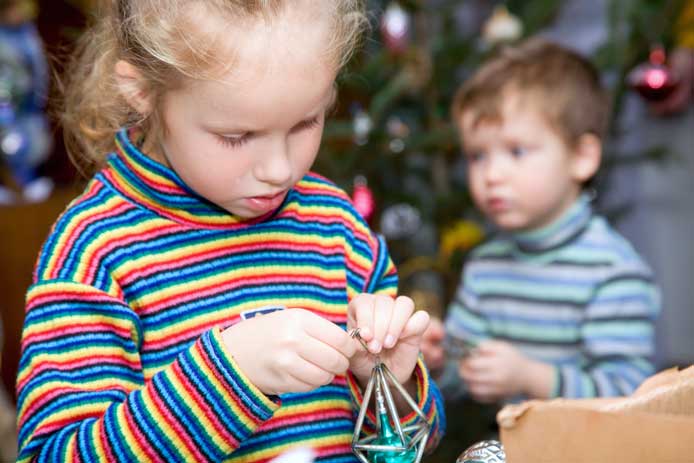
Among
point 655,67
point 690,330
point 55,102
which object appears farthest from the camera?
point 690,330

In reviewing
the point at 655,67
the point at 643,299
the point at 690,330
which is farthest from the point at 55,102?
the point at 690,330

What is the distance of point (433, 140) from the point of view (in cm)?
180

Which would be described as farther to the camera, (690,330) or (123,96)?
(690,330)

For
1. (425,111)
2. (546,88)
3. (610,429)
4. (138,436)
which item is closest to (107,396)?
(138,436)

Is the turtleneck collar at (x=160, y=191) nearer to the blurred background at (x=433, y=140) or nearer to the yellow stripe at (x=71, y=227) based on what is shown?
the yellow stripe at (x=71, y=227)

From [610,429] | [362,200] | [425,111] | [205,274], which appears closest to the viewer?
[610,429]

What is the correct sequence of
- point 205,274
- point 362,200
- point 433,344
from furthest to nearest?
point 362,200
point 433,344
point 205,274

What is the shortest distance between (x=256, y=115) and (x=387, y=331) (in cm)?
21

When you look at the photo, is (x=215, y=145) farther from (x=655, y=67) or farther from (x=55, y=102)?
(x=655, y=67)

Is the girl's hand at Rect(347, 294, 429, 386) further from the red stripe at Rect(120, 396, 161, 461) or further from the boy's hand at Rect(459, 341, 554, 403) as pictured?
the boy's hand at Rect(459, 341, 554, 403)

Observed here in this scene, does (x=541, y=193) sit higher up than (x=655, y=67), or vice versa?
(x=655, y=67)

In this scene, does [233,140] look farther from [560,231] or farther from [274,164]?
[560,231]

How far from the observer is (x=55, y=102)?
0.97m

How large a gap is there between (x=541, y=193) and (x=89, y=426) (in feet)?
3.13
